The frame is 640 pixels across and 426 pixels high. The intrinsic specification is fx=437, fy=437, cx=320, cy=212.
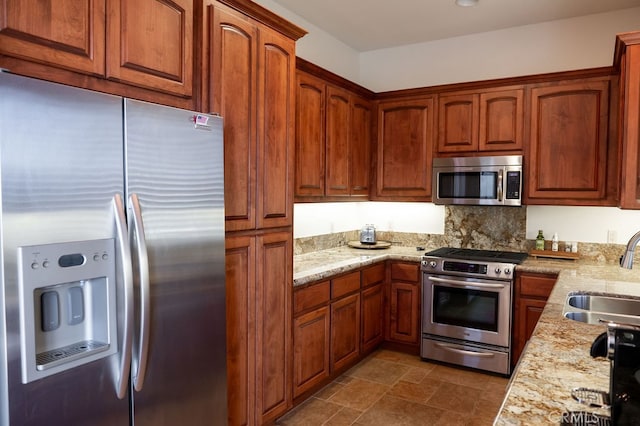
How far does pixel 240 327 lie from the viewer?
2277 mm

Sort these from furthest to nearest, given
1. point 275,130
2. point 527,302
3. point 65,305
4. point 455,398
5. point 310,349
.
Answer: point 527,302
point 455,398
point 310,349
point 275,130
point 65,305

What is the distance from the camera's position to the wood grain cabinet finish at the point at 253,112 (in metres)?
2.14

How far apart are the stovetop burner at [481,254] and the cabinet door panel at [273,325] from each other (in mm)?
1756

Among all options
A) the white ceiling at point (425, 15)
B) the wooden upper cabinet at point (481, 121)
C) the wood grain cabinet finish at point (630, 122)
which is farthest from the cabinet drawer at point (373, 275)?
the white ceiling at point (425, 15)

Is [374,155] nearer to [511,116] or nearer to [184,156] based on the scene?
[511,116]

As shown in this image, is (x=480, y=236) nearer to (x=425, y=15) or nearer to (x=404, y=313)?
(x=404, y=313)

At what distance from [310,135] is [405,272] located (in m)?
1.55

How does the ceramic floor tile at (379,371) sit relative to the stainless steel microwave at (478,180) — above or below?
below

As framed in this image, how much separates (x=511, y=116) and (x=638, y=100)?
1218mm

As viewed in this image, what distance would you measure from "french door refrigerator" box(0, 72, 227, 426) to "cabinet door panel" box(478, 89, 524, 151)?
2.68 m

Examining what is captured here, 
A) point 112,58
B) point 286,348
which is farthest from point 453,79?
point 112,58

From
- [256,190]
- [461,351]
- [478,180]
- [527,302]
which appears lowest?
[461,351]

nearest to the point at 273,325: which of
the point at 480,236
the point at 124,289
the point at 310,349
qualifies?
the point at 310,349

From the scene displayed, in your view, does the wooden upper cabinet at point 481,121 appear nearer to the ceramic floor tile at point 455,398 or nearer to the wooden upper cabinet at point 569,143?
the wooden upper cabinet at point 569,143
